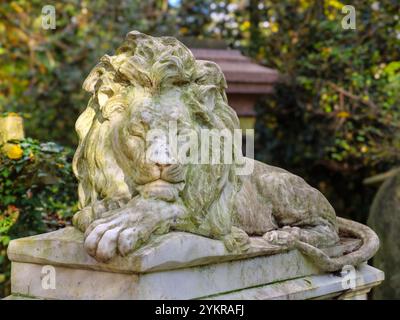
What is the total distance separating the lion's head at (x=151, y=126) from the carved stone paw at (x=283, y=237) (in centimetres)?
34

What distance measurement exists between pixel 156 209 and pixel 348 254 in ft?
4.54

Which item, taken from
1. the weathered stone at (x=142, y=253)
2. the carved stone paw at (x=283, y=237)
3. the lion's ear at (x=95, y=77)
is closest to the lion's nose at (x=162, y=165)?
the weathered stone at (x=142, y=253)

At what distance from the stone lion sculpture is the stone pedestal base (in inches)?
2.7

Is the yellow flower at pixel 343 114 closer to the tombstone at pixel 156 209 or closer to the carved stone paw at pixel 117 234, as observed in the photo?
the tombstone at pixel 156 209

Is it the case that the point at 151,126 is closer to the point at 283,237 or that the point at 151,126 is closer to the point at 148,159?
the point at 148,159

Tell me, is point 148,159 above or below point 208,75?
below

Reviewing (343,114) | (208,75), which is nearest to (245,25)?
(343,114)

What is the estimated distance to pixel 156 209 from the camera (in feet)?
9.27

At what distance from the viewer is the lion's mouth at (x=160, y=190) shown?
2859 millimetres

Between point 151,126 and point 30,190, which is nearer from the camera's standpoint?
point 151,126

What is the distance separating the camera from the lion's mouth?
2.86 m

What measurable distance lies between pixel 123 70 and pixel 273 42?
5812mm

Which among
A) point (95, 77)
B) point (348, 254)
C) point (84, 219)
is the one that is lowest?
point (348, 254)
